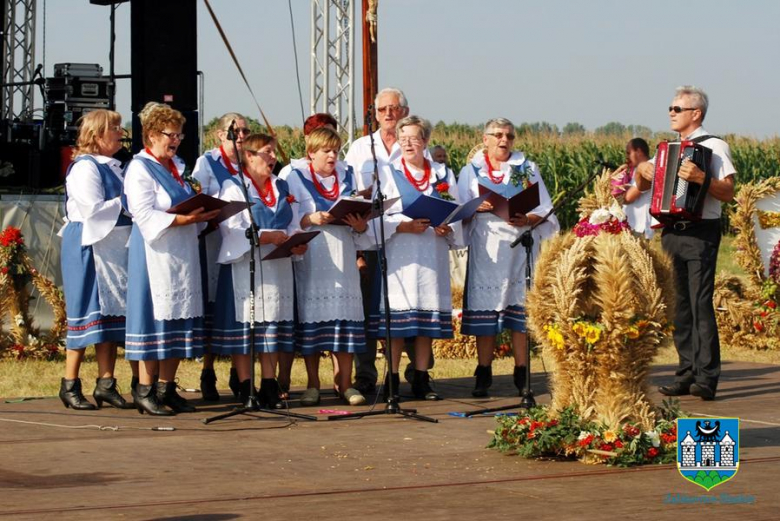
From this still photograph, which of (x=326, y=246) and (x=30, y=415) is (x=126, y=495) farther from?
(x=326, y=246)

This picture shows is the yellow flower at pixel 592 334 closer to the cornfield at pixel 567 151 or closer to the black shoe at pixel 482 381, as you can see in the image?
the black shoe at pixel 482 381

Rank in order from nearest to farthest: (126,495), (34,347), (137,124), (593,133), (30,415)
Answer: (126,495) < (30,415) < (34,347) < (137,124) < (593,133)

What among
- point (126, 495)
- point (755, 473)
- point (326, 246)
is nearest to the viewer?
point (126, 495)

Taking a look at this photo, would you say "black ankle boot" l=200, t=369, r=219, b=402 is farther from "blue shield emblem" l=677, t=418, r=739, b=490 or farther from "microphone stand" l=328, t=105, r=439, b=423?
"blue shield emblem" l=677, t=418, r=739, b=490

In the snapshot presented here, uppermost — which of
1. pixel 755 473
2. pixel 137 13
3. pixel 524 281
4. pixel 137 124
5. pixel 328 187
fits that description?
pixel 137 13

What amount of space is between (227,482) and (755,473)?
2.33m

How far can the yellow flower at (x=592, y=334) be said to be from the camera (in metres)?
6.03

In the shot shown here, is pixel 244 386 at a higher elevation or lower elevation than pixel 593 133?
lower

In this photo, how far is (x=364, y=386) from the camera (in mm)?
8883

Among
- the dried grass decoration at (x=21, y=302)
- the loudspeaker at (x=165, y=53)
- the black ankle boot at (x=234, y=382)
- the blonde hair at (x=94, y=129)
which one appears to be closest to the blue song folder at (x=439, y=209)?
the black ankle boot at (x=234, y=382)

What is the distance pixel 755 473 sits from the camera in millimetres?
5688

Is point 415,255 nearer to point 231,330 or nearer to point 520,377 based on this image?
point 520,377

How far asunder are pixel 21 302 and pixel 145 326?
397 centimetres

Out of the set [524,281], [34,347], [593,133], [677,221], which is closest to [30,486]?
[524,281]
